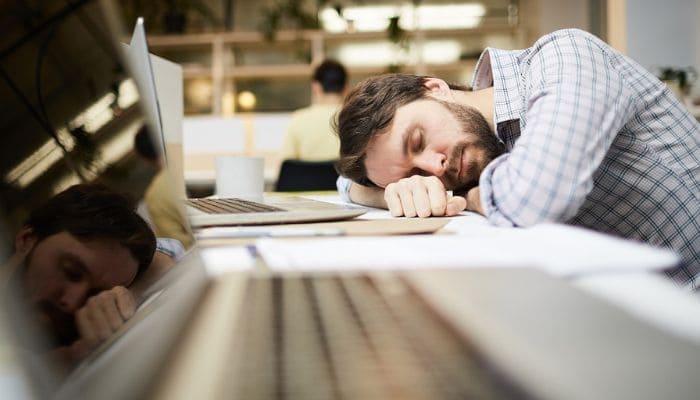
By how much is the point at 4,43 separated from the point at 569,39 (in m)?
0.69

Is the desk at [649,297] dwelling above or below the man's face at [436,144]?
above

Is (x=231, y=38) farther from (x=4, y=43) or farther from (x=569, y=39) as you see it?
(x=4, y=43)

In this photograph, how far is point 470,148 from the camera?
0.85 m

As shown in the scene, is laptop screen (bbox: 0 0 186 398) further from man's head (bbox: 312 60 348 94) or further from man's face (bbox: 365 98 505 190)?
man's head (bbox: 312 60 348 94)

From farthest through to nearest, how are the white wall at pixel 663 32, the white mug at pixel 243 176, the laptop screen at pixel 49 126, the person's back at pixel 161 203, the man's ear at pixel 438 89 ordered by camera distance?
the white wall at pixel 663 32 < the white mug at pixel 243 176 < the man's ear at pixel 438 89 < the person's back at pixel 161 203 < the laptop screen at pixel 49 126

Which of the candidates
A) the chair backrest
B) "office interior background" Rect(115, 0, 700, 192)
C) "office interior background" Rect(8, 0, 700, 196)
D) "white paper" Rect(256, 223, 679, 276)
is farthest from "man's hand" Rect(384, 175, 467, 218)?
"office interior background" Rect(115, 0, 700, 192)

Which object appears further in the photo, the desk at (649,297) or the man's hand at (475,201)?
the man's hand at (475,201)

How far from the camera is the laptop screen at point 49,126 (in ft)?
0.49

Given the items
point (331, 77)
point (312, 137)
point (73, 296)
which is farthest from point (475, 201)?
point (331, 77)

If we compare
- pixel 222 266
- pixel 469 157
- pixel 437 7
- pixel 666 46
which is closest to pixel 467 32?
pixel 437 7

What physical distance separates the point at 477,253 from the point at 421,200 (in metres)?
0.33

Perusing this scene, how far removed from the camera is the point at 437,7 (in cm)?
559

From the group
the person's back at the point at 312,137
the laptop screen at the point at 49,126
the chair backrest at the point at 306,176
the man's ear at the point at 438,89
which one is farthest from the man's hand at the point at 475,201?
the person's back at the point at 312,137

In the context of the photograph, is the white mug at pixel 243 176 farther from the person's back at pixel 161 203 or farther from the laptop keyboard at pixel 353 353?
the laptop keyboard at pixel 353 353
